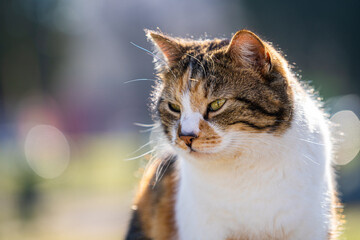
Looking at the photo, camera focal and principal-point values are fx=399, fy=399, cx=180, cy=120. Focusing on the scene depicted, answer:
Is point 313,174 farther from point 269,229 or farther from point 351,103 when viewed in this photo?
point 351,103

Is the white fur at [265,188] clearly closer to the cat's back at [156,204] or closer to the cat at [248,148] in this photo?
the cat at [248,148]

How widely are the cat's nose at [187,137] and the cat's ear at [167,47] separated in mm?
518

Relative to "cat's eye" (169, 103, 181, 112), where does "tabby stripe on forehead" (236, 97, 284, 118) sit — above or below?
below

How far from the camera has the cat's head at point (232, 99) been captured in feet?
5.61

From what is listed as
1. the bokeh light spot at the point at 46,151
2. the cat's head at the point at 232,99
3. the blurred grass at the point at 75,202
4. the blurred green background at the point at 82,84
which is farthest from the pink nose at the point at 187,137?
the bokeh light spot at the point at 46,151

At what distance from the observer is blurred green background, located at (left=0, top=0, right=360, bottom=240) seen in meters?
5.72

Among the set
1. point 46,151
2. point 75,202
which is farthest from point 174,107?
point 46,151

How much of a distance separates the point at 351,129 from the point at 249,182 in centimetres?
441

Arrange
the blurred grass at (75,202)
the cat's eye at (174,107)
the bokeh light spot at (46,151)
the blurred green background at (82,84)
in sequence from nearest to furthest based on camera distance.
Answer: the cat's eye at (174,107), the blurred grass at (75,202), the blurred green background at (82,84), the bokeh light spot at (46,151)

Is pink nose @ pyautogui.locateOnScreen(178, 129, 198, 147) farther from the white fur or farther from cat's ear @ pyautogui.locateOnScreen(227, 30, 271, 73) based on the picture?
cat's ear @ pyautogui.locateOnScreen(227, 30, 271, 73)

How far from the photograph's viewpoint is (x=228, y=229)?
70.4 inches

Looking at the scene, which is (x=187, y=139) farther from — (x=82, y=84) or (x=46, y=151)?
(x=82, y=84)

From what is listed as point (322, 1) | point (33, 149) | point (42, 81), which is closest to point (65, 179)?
point (33, 149)

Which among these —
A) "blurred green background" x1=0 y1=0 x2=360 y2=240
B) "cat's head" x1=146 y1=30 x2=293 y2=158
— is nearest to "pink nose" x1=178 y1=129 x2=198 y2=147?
"cat's head" x1=146 y1=30 x2=293 y2=158
